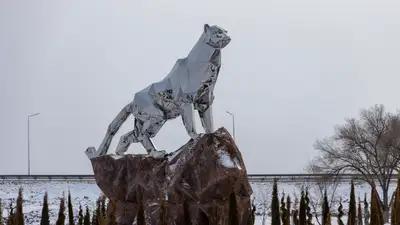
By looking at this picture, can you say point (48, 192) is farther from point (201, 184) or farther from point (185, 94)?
point (201, 184)

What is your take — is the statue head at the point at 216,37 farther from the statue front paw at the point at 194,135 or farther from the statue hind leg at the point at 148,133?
the statue hind leg at the point at 148,133

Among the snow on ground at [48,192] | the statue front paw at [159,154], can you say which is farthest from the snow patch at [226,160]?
the snow on ground at [48,192]

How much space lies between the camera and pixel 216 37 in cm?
1412

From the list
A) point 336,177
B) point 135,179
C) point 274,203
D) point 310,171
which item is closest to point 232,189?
point 135,179

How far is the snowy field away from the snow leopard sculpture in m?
17.8

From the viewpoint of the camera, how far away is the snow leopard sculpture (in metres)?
14.3

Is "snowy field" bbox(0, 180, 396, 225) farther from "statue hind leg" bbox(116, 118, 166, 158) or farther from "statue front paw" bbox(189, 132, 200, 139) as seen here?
"statue front paw" bbox(189, 132, 200, 139)

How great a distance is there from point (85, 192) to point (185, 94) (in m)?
26.6

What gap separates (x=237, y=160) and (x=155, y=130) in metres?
2.51

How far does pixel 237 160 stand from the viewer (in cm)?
1416

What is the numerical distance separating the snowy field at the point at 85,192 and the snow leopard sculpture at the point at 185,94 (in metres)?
17.8

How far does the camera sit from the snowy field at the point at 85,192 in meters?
35.5

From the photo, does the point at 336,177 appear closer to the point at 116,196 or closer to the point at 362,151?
the point at 362,151

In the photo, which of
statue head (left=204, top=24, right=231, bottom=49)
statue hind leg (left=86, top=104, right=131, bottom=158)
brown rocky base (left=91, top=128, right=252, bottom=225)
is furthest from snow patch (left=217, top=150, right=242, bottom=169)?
statue hind leg (left=86, top=104, right=131, bottom=158)
